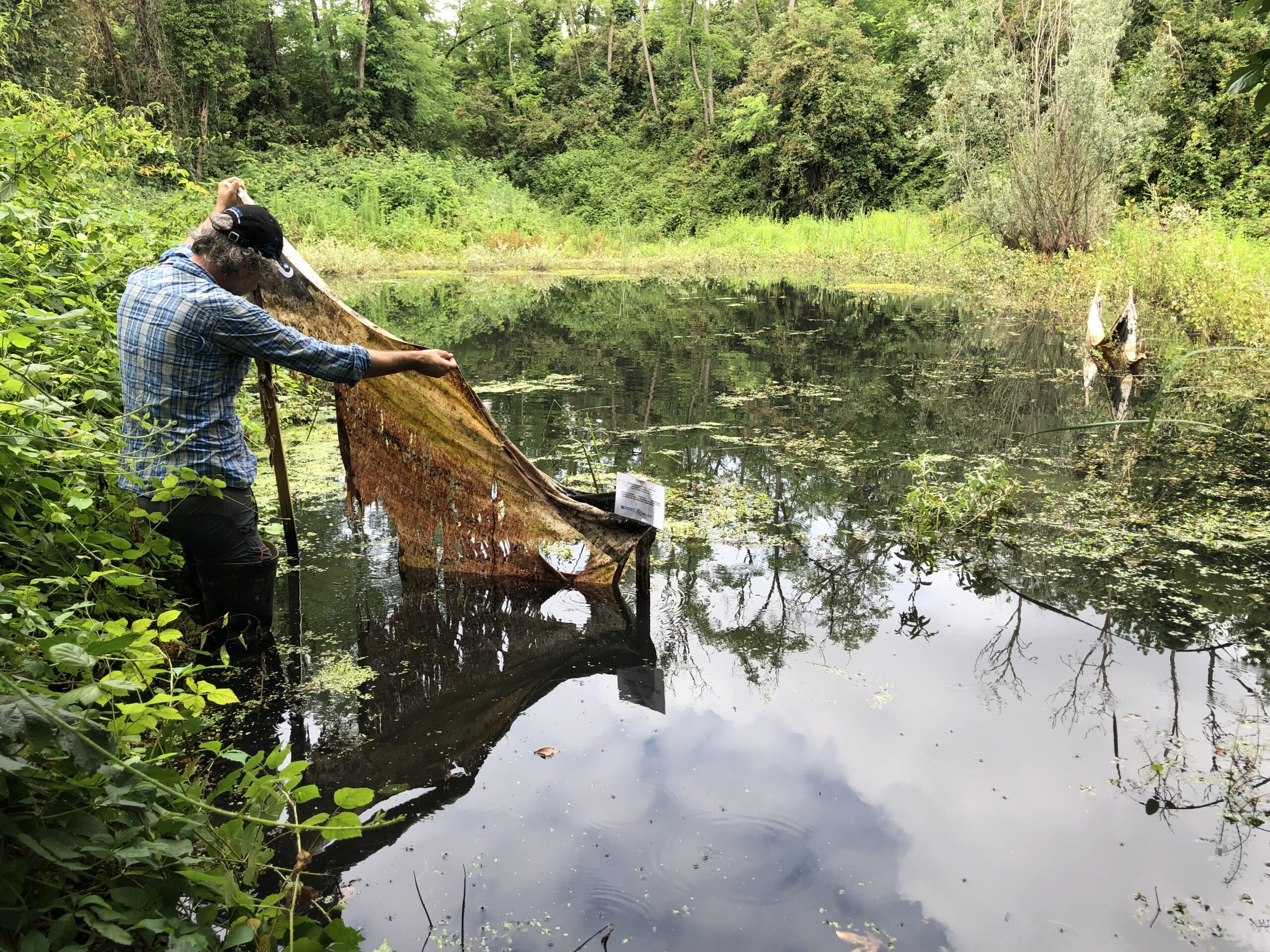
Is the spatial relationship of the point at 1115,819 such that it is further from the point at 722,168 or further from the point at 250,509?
the point at 722,168

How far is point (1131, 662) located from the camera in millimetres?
3539

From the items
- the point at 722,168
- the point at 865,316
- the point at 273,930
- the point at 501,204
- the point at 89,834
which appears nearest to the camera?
the point at 89,834

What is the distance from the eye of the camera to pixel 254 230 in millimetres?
2836

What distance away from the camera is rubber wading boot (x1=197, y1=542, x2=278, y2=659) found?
9.87 ft

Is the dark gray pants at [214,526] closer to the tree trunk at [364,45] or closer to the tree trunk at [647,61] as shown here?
the tree trunk at [364,45]

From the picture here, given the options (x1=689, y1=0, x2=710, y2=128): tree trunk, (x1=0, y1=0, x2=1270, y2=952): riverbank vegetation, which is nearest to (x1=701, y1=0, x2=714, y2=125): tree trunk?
(x1=689, y1=0, x2=710, y2=128): tree trunk

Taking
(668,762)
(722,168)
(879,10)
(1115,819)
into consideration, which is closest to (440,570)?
(668,762)

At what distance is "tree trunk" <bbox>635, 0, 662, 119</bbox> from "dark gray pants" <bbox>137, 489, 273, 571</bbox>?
31.8 m

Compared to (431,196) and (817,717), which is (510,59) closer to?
(431,196)

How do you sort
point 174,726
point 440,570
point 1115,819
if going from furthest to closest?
point 440,570, point 1115,819, point 174,726

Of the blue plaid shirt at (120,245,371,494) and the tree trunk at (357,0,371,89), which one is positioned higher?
the tree trunk at (357,0,371,89)

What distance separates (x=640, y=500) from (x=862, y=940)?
190cm

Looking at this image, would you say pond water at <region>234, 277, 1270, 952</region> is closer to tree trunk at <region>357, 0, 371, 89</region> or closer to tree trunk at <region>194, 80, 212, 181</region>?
tree trunk at <region>194, 80, 212, 181</region>

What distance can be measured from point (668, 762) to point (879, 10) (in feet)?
113
